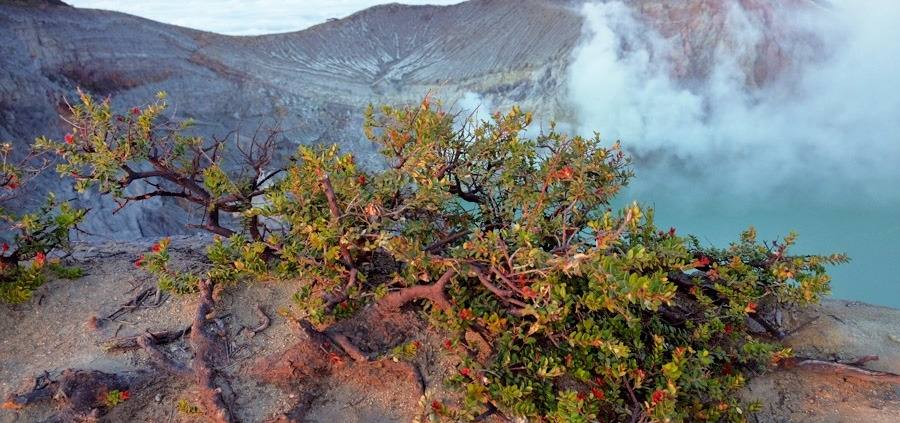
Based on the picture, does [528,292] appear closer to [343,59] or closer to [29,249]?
[29,249]

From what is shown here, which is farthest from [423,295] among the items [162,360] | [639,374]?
[162,360]

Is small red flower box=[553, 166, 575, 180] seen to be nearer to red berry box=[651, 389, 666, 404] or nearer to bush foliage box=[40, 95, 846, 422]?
bush foliage box=[40, 95, 846, 422]

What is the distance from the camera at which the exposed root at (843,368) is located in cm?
343

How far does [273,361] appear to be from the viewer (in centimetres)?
322

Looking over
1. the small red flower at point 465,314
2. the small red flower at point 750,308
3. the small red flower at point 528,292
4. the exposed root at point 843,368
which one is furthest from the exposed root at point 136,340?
the exposed root at point 843,368

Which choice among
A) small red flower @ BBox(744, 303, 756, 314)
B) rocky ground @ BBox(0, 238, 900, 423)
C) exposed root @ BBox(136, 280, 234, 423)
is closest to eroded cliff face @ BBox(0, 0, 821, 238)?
rocky ground @ BBox(0, 238, 900, 423)

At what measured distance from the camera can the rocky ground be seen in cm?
305

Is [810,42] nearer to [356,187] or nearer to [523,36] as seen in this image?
[523,36]

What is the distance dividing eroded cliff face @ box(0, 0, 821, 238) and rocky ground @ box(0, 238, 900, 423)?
15.3 ft

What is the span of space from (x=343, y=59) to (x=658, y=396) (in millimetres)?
11796

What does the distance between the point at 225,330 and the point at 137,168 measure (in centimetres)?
584

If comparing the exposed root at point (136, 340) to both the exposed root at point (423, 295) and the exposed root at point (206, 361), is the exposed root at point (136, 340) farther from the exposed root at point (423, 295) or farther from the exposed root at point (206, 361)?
the exposed root at point (423, 295)

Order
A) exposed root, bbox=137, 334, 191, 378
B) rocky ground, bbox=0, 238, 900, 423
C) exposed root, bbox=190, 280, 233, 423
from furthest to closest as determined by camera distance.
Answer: exposed root, bbox=137, 334, 191, 378, rocky ground, bbox=0, 238, 900, 423, exposed root, bbox=190, 280, 233, 423

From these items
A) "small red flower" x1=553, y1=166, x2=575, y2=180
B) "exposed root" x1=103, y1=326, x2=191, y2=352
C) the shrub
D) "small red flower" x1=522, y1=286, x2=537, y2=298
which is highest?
"small red flower" x1=553, y1=166, x2=575, y2=180
